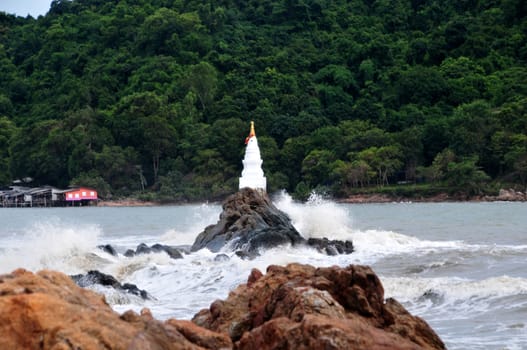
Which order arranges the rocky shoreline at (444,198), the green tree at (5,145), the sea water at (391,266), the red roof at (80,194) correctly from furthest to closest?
the green tree at (5,145)
the red roof at (80,194)
the rocky shoreline at (444,198)
the sea water at (391,266)

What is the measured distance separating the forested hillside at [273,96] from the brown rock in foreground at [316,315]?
7507 centimetres

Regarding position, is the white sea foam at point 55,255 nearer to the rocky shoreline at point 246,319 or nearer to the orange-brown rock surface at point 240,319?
the rocky shoreline at point 246,319

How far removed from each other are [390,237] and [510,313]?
2081 centimetres

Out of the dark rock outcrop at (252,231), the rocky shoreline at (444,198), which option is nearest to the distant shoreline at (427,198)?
the rocky shoreline at (444,198)

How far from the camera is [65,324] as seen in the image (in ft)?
24.3

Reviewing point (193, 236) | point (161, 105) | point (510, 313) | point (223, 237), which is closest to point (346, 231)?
point (193, 236)

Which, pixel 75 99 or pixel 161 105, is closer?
pixel 161 105

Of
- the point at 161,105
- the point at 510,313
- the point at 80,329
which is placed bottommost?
the point at 510,313

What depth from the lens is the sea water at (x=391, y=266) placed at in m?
15.3

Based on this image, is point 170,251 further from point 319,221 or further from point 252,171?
point 319,221

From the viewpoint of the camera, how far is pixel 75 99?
122 meters

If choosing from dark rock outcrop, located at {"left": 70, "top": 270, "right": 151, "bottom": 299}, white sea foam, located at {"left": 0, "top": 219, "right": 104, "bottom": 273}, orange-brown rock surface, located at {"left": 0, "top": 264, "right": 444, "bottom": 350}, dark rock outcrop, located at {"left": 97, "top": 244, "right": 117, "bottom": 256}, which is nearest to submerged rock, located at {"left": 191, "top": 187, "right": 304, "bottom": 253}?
dark rock outcrop, located at {"left": 97, "top": 244, "right": 117, "bottom": 256}

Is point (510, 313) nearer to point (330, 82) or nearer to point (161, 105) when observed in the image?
point (161, 105)

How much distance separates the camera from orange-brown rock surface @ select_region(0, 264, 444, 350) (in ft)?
24.2
